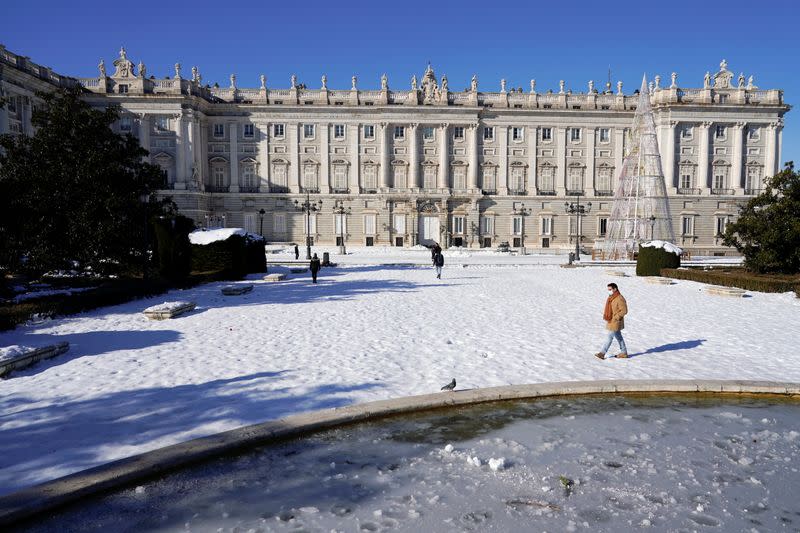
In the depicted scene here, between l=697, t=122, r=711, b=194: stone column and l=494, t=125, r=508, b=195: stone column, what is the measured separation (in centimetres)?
1981

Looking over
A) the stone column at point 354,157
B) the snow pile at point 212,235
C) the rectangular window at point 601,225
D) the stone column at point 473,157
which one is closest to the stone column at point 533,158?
the stone column at point 473,157

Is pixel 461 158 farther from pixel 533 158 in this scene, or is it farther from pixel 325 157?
pixel 325 157

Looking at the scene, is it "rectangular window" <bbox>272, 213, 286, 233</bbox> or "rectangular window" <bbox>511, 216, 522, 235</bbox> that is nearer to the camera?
"rectangular window" <bbox>272, 213, 286, 233</bbox>

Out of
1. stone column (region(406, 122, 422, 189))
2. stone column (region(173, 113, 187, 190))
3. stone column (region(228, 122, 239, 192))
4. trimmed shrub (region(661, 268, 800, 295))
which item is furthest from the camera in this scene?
stone column (region(406, 122, 422, 189))

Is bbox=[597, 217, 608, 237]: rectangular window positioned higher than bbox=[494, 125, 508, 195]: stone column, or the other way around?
bbox=[494, 125, 508, 195]: stone column

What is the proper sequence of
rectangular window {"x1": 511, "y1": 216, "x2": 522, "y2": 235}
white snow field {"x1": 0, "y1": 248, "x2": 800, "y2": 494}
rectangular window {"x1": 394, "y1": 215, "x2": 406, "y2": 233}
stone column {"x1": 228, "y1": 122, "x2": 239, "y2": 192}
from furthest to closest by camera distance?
rectangular window {"x1": 511, "y1": 216, "x2": 522, "y2": 235}, rectangular window {"x1": 394, "y1": 215, "x2": 406, "y2": 233}, stone column {"x1": 228, "y1": 122, "x2": 239, "y2": 192}, white snow field {"x1": 0, "y1": 248, "x2": 800, "y2": 494}

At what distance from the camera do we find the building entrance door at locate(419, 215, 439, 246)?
184ft

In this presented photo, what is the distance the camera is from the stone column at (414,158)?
183ft

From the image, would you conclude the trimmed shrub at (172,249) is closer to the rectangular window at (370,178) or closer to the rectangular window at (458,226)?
the rectangular window at (370,178)

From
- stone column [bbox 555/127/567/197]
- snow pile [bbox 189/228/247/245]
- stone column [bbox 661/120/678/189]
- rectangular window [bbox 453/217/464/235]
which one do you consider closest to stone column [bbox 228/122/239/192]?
rectangular window [bbox 453/217/464/235]

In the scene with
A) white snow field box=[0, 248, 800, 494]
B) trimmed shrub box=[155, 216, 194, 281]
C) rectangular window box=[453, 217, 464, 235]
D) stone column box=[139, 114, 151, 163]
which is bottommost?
white snow field box=[0, 248, 800, 494]

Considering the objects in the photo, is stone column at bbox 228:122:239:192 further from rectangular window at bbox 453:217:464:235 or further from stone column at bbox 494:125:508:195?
stone column at bbox 494:125:508:195

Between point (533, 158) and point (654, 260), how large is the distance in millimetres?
33724

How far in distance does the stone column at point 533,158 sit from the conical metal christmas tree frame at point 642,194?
21424 millimetres
